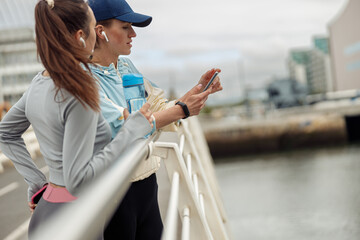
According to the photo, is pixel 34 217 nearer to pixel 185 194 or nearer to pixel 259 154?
pixel 185 194

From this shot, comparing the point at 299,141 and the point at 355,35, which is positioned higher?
the point at 355,35

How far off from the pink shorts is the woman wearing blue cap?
13.9 inches

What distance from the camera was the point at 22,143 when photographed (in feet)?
4.87

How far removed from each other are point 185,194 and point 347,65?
5597 cm

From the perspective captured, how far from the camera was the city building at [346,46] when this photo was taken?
48750mm

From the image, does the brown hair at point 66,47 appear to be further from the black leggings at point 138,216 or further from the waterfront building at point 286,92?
the waterfront building at point 286,92

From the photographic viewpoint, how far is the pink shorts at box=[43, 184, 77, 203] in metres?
1.22

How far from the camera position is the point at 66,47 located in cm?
119

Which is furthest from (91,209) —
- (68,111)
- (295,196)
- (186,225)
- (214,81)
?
(295,196)

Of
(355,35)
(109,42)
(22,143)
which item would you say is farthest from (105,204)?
(355,35)

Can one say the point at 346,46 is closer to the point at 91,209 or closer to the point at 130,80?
the point at 130,80

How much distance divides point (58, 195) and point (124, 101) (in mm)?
473

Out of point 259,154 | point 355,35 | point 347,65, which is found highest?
point 355,35

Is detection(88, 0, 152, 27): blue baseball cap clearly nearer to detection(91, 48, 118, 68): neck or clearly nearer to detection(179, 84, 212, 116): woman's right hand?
detection(91, 48, 118, 68): neck
